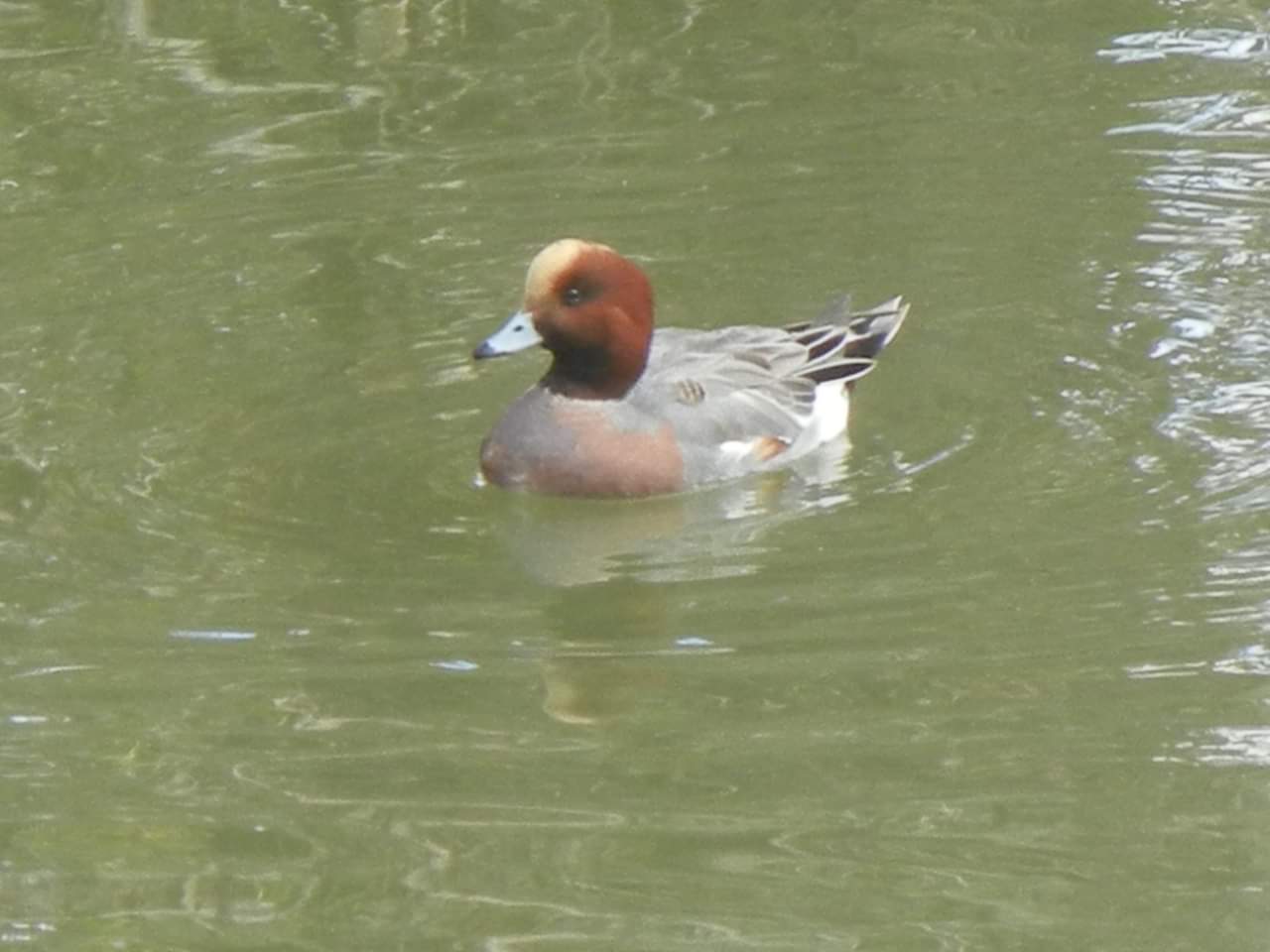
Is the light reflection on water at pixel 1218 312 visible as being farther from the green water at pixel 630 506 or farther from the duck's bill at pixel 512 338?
the duck's bill at pixel 512 338

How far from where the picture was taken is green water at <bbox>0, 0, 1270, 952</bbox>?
6.00 metres

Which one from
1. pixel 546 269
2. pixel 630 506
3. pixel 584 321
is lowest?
pixel 630 506

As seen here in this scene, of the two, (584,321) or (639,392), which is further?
(639,392)

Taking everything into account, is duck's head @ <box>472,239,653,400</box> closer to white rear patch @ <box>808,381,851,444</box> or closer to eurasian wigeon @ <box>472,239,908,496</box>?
eurasian wigeon @ <box>472,239,908,496</box>

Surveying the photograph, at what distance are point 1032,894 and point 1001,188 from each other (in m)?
5.23

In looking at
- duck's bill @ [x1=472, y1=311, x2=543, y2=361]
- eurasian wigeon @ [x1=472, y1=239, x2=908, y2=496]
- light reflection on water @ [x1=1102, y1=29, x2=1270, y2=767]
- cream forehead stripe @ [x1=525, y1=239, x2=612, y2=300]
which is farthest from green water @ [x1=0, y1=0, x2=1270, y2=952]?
cream forehead stripe @ [x1=525, y1=239, x2=612, y2=300]

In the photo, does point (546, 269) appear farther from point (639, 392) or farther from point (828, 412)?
point (828, 412)

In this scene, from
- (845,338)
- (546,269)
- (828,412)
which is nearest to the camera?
(546,269)

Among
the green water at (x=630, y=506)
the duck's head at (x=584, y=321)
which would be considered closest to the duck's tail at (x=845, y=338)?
the green water at (x=630, y=506)

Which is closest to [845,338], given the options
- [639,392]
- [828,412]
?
[828,412]

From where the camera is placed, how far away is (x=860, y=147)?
11117mm

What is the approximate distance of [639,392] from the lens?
8.68 meters

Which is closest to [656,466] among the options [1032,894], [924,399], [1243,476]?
[924,399]

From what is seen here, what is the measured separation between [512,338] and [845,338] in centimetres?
132
